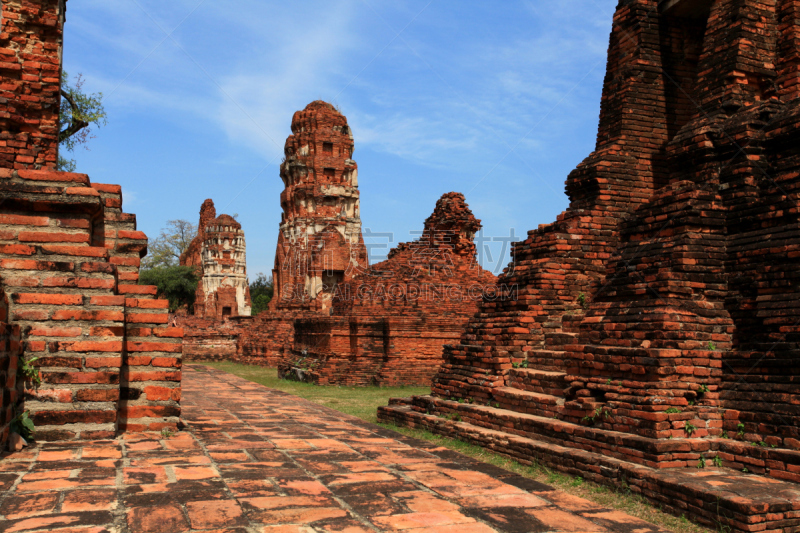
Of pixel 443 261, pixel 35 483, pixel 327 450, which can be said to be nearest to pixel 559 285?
pixel 327 450

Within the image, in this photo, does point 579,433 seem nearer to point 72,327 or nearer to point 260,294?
point 72,327

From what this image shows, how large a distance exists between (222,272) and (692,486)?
3362 centimetres

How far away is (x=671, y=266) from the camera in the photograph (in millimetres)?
4613

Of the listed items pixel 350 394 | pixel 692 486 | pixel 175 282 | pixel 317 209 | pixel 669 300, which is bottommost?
pixel 350 394

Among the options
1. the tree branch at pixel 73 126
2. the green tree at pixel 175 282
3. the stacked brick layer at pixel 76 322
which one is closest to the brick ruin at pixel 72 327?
the stacked brick layer at pixel 76 322

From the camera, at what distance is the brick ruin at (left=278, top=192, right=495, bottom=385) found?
13.6m

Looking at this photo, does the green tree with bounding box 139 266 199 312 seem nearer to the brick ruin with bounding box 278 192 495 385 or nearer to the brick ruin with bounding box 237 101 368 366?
the brick ruin with bounding box 237 101 368 366

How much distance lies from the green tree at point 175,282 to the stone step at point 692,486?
35855mm

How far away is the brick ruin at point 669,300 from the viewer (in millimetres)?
3926

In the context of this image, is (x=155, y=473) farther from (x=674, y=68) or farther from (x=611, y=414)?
(x=674, y=68)

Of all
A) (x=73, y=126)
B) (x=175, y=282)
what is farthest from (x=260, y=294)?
(x=73, y=126)

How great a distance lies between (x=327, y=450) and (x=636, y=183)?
440 centimetres

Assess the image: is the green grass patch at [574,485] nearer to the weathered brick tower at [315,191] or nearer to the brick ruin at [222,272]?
the weathered brick tower at [315,191]

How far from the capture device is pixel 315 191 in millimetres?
25359
